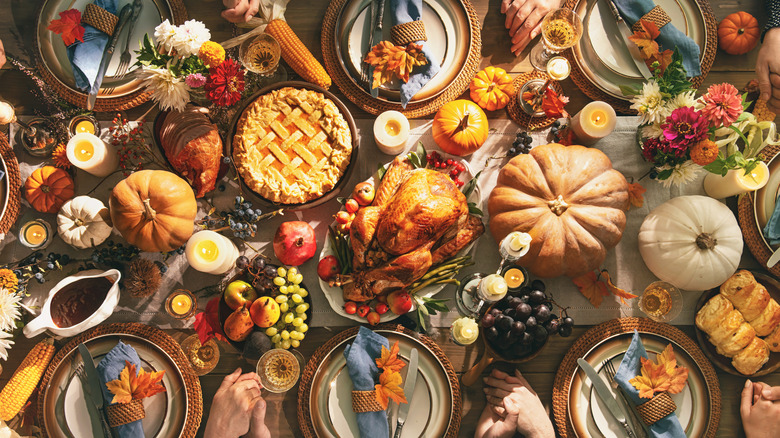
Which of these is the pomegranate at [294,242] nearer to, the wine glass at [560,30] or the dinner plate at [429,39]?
the dinner plate at [429,39]

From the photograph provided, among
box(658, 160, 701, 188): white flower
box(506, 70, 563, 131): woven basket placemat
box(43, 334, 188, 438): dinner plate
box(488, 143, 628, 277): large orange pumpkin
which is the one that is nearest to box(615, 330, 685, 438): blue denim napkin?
box(488, 143, 628, 277): large orange pumpkin

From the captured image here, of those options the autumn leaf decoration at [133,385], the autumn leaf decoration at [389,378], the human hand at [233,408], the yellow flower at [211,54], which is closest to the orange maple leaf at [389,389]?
the autumn leaf decoration at [389,378]

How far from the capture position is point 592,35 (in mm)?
2328

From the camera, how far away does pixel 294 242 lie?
82.7 inches

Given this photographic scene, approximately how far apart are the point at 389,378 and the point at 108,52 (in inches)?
78.9

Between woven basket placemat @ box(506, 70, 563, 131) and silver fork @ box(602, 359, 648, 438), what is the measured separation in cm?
119

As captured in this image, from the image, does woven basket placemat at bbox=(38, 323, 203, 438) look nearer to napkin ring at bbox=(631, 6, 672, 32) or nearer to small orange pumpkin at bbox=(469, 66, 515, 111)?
small orange pumpkin at bbox=(469, 66, 515, 111)

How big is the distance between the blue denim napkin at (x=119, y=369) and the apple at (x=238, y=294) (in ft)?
1.60

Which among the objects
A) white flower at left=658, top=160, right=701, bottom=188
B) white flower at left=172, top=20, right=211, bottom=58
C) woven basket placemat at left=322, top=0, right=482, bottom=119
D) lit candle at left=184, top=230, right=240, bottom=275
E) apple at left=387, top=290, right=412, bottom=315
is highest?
white flower at left=172, top=20, right=211, bottom=58

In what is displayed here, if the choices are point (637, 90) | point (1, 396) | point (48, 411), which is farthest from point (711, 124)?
point (1, 396)

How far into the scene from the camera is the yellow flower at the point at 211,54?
6.42ft

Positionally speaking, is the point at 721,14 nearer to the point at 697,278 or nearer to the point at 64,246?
the point at 697,278

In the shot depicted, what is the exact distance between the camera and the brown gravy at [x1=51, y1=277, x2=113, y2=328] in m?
2.02

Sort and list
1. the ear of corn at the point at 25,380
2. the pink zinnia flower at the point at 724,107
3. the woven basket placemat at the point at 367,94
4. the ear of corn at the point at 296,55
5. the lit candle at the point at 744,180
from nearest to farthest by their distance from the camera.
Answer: the pink zinnia flower at the point at 724,107
the ear of corn at the point at 25,380
the lit candle at the point at 744,180
the ear of corn at the point at 296,55
the woven basket placemat at the point at 367,94
